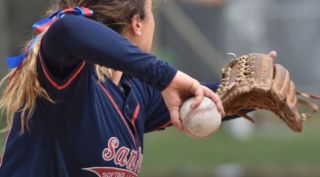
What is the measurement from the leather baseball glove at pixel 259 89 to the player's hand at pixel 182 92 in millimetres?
356

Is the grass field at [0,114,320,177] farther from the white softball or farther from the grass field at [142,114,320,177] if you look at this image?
the white softball

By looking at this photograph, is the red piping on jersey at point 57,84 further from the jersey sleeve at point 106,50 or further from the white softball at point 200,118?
the white softball at point 200,118

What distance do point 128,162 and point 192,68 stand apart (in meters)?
6.01

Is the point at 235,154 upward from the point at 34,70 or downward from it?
downward

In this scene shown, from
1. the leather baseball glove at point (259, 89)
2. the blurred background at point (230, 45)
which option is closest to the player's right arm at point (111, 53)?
the leather baseball glove at point (259, 89)

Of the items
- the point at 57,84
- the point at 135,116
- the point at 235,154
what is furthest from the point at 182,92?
the point at 235,154

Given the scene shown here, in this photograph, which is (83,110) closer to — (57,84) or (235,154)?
(57,84)

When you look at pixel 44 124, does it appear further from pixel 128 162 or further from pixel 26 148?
pixel 128 162

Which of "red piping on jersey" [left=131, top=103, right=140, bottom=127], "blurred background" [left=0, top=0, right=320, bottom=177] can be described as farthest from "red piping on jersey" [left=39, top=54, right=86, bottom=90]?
"blurred background" [left=0, top=0, right=320, bottom=177]

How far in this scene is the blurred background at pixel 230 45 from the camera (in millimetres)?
7543

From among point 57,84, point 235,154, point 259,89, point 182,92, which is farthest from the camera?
point 235,154

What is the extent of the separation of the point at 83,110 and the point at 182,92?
14.9 inches

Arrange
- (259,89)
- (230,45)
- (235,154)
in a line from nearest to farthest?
(259,89)
(235,154)
(230,45)

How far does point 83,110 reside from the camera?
98.3 inches
